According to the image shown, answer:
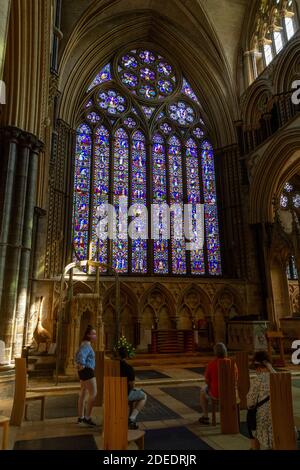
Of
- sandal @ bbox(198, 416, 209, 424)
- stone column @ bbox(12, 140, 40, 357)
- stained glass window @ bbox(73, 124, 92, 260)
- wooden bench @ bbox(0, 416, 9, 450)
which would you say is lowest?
sandal @ bbox(198, 416, 209, 424)

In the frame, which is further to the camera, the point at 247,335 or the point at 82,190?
the point at 82,190

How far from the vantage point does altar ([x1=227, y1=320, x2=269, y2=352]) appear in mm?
11508

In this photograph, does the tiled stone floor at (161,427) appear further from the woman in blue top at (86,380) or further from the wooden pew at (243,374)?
the wooden pew at (243,374)

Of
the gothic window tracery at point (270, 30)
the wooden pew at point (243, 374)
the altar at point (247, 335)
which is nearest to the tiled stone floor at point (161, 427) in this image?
the wooden pew at point (243, 374)

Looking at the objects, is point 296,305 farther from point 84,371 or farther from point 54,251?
point 84,371

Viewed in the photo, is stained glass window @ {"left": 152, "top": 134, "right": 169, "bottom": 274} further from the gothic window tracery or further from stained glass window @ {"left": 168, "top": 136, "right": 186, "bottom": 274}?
the gothic window tracery

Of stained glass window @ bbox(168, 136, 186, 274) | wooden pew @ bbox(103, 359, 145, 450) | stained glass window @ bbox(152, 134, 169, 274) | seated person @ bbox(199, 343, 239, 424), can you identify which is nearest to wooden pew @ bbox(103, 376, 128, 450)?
wooden pew @ bbox(103, 359, 145, 450)

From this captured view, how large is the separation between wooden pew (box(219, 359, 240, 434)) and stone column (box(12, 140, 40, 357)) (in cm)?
586

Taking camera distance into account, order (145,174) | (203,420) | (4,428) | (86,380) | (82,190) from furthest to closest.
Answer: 1. (145,174)
2. (82,190)
3. (86,380)
4. (203,420)
5. (4,428)

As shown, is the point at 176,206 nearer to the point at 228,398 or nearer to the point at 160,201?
the point at 160,201

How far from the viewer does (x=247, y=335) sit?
1200cm

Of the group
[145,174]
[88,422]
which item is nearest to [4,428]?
[88,422]

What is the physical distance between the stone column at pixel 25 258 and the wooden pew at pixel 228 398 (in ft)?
19.2

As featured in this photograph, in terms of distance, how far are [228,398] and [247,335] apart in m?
8.28
